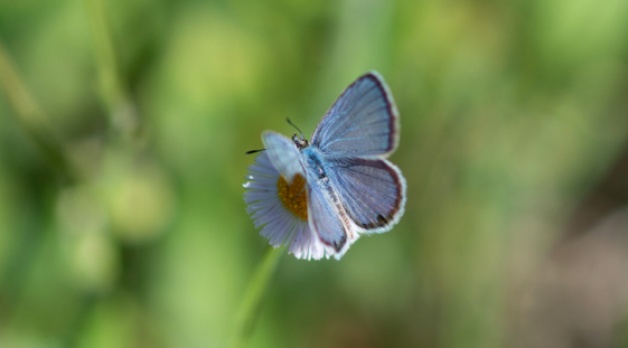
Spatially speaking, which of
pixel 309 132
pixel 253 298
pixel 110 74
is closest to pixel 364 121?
pixel 253 298

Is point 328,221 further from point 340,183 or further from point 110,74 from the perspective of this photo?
point 110,74

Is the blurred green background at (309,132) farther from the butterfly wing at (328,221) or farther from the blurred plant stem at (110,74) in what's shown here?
the butterfly wing at (328,221)

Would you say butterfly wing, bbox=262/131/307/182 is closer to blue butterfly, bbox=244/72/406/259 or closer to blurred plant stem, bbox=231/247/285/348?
blue butterfly, bbox=244/72/406/259

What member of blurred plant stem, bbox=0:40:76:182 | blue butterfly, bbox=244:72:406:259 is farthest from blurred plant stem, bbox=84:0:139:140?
blue butterfly, bbox=244:72:406:259

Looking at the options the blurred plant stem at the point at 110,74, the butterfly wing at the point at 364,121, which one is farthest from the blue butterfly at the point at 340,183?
the blurred plant stem at the point at 110,74

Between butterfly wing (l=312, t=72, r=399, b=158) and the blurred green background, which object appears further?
the blurred green background

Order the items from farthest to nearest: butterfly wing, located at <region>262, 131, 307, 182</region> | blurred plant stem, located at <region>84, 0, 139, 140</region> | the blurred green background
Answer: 1. the blurred green background
2. blurred plant stem, located at <region>84, 0, 139, 140</region>
3. butterfly wing, located at <region>262, 131, 307, 182</region>

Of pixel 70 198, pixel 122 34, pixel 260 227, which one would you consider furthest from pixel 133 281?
pixel 260 227
